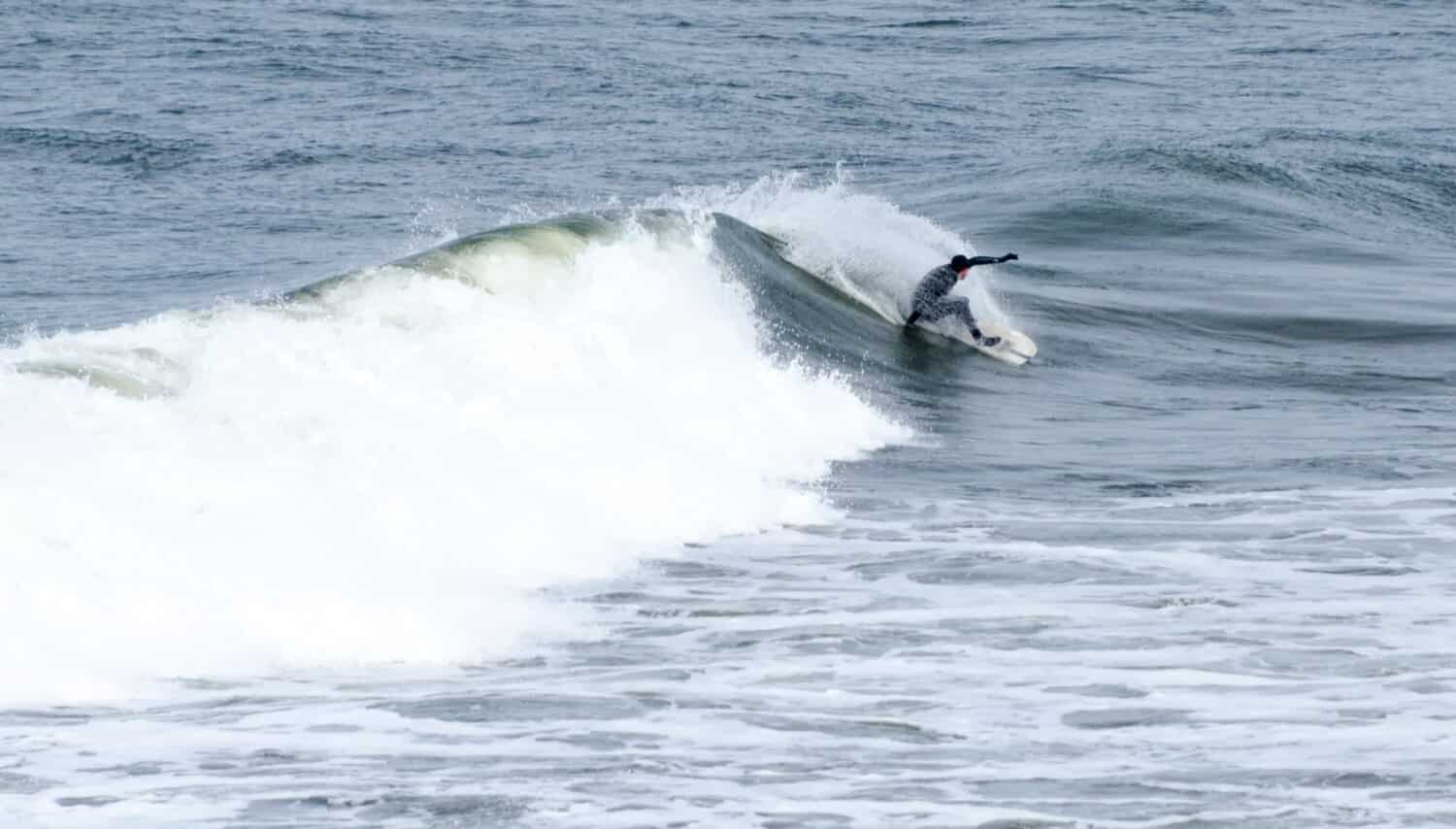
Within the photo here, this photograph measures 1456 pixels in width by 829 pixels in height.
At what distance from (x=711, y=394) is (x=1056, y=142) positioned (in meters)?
20.8

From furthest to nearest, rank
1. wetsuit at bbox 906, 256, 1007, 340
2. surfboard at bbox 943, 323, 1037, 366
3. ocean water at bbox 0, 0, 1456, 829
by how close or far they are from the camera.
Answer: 1. wetsuit at bbox 906, 256, 1007, 340
2. surfboard at bbox 943, 323, 1037, 366
3. ocean water at bbox 0, 0, 1456, 829

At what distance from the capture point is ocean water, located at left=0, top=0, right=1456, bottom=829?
26.3 feet

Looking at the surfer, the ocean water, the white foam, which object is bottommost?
the ocean water

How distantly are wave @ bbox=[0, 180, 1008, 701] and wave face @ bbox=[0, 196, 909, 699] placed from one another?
19mm

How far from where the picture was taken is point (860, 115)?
3778 centimetres

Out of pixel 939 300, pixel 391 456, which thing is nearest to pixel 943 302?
pixel 939 300

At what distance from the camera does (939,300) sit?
1997 centimetres

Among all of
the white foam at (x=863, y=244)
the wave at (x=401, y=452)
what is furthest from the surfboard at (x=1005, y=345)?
the wave at (x=401, y=452)

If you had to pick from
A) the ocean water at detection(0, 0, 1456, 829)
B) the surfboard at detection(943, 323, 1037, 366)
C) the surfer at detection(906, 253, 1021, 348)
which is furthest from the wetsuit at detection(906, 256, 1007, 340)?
the ocean water at detection(0, 0, 1456, 829)

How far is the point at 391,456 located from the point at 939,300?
8805mm

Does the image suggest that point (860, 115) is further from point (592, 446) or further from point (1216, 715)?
point (1216, 715)

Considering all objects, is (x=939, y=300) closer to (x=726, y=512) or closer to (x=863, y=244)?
(x=863, y=244)

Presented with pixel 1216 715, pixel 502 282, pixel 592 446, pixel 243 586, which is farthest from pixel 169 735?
pixel 502 282

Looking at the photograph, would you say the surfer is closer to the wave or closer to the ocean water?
the ocean water
